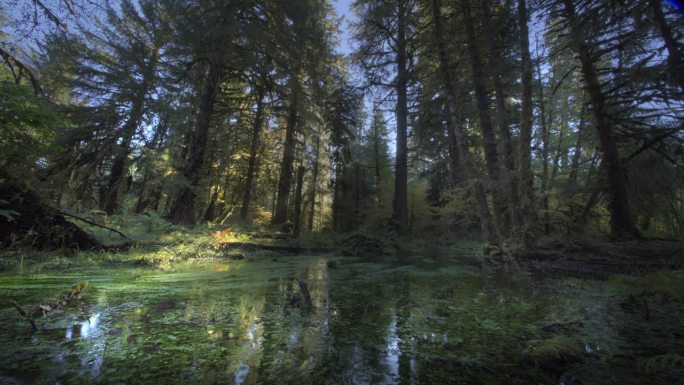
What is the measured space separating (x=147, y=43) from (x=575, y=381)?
1336 cm

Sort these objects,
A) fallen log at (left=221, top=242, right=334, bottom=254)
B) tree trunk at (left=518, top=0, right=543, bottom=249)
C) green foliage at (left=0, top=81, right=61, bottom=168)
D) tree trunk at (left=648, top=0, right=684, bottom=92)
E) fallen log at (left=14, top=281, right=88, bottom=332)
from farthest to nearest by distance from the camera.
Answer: fallen log at (left=221, top=242, right=334, bottom=254), tree trunk at (left=518, top=0, right=543, bottom=249), tree trunk at (left=648, top=0, right=684, bottom=92), green foliage at (left=0, top=81, right=61, bottom=168), fallen log at (left=14, top=281, right=88, bottom=332)

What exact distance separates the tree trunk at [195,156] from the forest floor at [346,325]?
4.74 metres

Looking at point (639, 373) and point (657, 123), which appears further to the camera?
point (657, 123)

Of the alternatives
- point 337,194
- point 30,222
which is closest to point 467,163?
point 30,222

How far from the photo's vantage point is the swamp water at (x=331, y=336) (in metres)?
1.63

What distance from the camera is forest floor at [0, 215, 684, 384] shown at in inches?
65.7

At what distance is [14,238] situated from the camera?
4.84 meters

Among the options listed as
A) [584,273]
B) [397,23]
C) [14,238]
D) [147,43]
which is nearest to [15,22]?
[14,238]

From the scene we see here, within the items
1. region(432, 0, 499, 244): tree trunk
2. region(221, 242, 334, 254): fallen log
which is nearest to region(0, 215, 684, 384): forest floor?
region(432, 0, 499, 244): tree trunk

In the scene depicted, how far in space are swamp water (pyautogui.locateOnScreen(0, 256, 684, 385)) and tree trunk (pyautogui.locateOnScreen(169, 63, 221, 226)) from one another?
6321 mm

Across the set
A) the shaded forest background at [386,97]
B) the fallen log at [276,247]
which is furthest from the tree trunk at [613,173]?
the fallen log at [276,247]

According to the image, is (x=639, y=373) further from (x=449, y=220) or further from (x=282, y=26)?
(x=449, y=220)

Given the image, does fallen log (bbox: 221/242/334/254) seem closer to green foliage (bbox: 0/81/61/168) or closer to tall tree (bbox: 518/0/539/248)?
green foliage (bbox: 0/81/61/168)

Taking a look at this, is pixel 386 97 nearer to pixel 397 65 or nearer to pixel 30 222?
pixel 397 65
